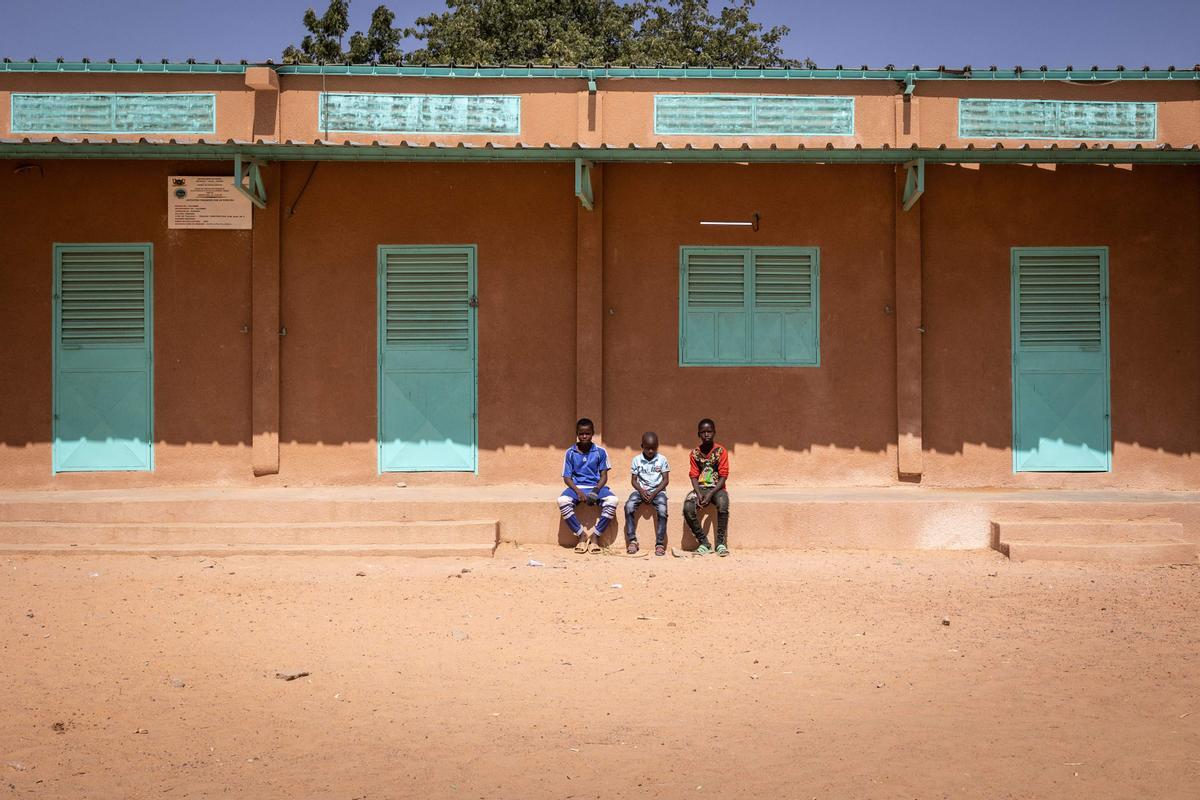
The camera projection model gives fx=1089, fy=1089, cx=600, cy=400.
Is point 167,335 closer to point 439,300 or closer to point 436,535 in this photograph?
point 439,300

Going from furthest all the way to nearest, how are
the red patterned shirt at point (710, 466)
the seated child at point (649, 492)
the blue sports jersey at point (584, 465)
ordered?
the blue sports jersey at point (584, 465) → the red patterned shirt at point (710, 466) → the seated child at point (649, 492)

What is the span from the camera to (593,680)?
5500 mm

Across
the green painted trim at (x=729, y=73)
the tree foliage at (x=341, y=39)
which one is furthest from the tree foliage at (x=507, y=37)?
the green painted trim at (x=729, y=73)

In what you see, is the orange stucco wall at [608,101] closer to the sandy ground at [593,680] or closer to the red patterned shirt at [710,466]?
the red patterned shirt at [710,466]

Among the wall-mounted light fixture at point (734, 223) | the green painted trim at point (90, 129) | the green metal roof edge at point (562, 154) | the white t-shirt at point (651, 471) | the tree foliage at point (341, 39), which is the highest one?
the tree foliage at point (341, 39)

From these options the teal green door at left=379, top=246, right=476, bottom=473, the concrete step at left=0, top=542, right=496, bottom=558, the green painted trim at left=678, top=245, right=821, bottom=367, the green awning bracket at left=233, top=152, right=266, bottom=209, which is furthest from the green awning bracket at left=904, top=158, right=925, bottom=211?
the green awning bracket at left=233, top=152, right=266, bottom=209

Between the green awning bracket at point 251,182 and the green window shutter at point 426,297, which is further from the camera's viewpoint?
the green window shutter at point 426,297

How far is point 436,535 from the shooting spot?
27.8ft

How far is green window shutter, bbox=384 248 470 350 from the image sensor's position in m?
9.77

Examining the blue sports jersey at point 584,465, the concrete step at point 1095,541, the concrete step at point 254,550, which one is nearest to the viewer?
the concrete step at point 254,550

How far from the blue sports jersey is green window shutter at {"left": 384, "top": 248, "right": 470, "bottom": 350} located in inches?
63.2

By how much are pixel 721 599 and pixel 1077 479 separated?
14.7 ft

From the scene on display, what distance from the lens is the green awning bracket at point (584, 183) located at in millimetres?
8914

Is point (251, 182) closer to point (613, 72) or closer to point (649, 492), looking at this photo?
point (613, 72)
